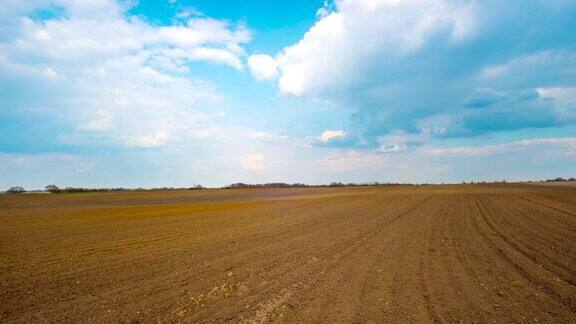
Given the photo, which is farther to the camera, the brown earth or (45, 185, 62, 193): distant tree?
(45, 185, 62, 193): distant tree

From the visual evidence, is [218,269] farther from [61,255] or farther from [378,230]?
[378,230]

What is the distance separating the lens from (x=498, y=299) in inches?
320

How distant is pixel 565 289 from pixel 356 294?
4896 mm

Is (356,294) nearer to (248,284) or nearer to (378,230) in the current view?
(248,284)

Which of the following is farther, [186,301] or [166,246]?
[166,246]

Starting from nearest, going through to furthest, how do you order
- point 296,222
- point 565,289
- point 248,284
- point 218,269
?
1. point 565,289
2. point 248,284
3. point 218,269
4. point 296,222

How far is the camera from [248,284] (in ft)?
31.4

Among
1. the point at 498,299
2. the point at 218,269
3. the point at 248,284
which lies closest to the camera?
the point at 498,299

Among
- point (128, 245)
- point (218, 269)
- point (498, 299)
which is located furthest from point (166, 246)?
point (498, 299)

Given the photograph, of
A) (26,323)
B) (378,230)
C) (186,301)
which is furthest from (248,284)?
(378,230)

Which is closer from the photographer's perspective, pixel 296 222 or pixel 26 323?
pixel 26 323

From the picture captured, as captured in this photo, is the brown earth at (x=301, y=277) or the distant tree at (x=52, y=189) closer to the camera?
the brown earth at (x=301, y=277)

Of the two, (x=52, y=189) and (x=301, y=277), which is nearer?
(x=301, y=277)

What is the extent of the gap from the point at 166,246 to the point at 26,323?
8152 mm
